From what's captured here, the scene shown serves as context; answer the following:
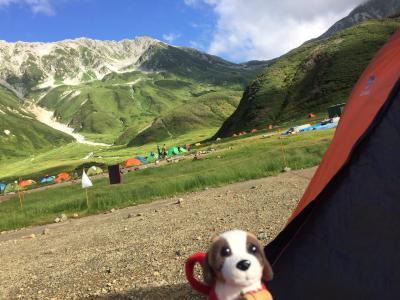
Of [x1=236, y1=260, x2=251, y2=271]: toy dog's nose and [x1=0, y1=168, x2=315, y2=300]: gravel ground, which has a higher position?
[x1=236, y1=260, x2=251, y2=271]: toy dog's nose

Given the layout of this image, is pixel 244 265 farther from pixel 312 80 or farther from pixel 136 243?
pixel 312 80

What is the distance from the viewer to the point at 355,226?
260 inches

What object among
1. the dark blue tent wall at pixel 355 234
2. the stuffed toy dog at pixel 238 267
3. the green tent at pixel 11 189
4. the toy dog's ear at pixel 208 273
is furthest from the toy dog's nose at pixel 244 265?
the green tent at pixel 11 189

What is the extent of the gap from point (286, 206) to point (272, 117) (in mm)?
108662

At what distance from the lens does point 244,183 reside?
93.6 feet

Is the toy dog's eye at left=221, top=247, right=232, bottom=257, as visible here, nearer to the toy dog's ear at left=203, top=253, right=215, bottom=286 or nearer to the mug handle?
the toy dog's ear at left=203, top=253, right=215, bottom=286

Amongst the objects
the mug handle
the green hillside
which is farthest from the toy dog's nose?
the green hillside

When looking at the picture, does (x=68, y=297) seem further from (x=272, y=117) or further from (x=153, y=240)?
(x=272, y=117)

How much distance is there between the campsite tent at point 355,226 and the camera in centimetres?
633

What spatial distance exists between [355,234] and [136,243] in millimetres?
11378

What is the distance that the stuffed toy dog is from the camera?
488 cm

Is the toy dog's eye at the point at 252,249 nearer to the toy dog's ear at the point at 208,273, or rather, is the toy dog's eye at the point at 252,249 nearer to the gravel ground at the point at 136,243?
the toy dog's ear at the point at 208,273

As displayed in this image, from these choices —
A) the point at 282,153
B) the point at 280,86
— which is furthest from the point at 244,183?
the point at 280,86

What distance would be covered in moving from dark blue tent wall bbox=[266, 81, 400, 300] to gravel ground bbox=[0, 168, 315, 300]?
11.6ft
